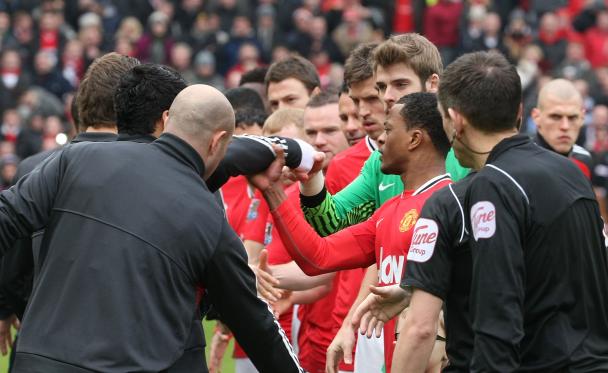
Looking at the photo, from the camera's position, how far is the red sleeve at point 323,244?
5.52 meters

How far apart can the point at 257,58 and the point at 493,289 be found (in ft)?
59.0

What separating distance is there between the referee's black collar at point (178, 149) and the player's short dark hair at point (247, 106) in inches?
136

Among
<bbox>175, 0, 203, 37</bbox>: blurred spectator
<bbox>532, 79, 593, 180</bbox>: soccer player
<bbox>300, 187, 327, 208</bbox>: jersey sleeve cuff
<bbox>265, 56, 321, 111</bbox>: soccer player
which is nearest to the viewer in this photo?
<bbox>300, 187, 327, 208</bbox>: jersey sleeve cuff

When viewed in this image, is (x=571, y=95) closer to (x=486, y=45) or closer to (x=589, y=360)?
(x=589, y=360)

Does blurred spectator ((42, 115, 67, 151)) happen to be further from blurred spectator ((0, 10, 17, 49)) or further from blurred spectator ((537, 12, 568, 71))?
blurred spectator ((537, 12, 568, 71))

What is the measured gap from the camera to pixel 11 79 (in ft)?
68.4

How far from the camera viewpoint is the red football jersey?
5.38 metres

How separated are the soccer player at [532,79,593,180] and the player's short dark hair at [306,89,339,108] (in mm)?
2066

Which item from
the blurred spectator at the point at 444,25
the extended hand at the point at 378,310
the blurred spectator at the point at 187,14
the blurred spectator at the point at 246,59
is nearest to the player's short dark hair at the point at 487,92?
the extended hand at the point at 378,310

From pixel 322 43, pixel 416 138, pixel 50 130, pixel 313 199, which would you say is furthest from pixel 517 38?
pixel 416 138

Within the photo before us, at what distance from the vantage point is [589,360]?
4.23m

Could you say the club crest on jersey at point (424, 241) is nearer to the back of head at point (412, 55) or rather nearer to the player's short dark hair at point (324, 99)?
the back of head at point (412, 55)

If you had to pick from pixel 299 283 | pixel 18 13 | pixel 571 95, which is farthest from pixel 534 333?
pixel 18 13

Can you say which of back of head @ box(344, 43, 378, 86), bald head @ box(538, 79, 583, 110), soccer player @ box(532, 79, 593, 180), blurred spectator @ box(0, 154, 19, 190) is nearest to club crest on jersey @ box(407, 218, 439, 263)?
back of head @ box(344, 43, 378, 86)
